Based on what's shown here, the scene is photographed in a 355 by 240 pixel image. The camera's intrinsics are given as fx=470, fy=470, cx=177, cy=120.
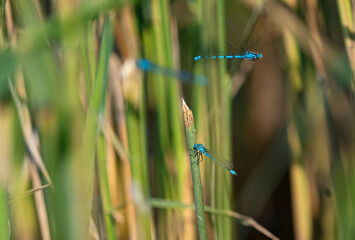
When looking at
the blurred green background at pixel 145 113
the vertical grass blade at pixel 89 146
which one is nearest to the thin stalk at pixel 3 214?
the blurred green background at pixel 145 113

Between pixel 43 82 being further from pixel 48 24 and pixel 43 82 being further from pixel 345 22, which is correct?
pixel 345 22

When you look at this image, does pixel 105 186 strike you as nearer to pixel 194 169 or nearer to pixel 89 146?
pixel 89 146

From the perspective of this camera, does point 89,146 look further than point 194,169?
Yes

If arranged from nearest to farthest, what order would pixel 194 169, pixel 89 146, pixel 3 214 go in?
1. pixel 194 169
2. pixel 3 214
3. pixel 89 146

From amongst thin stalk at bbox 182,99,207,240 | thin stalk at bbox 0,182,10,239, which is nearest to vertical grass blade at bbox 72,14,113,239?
thin stalk at bbox 0,182,10,239

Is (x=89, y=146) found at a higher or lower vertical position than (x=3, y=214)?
higher

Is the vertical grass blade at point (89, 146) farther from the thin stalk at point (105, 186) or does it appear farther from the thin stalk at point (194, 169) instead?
the thin stalk at point (194, 169)

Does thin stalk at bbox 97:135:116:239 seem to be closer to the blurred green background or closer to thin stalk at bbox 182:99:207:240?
the blurred green background

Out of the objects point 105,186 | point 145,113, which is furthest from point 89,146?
point 145,113
